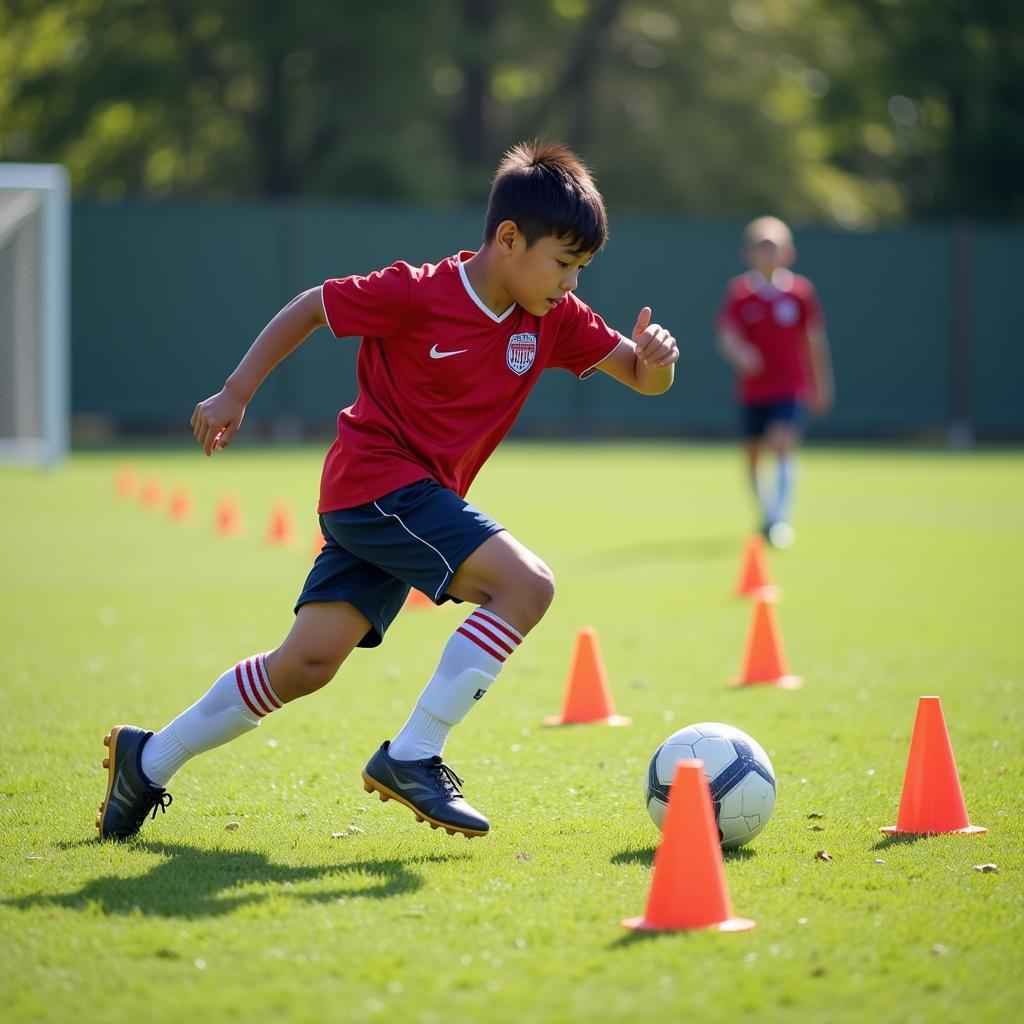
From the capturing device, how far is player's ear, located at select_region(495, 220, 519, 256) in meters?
4.60

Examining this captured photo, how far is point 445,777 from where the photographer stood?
4570 millimetres

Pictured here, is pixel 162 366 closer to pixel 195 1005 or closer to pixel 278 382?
pixel 278 382

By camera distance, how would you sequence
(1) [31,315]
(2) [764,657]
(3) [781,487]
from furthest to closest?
(1) [31,315] → (3) [781,487] → (2) [764,657]

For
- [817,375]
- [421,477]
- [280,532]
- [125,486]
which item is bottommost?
[125,486]

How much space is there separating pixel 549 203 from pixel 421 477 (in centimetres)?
87

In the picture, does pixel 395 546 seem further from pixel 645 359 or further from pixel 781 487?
pixel 781 487

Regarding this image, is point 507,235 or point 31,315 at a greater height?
point 507,235

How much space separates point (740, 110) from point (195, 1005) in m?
32.6

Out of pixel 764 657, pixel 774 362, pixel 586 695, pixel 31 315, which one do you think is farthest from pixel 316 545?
pixel 31 315

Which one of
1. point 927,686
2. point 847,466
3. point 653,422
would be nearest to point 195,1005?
point 927,686

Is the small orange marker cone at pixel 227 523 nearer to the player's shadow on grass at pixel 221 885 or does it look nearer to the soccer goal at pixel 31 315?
the soccer goal at pixel 31 315

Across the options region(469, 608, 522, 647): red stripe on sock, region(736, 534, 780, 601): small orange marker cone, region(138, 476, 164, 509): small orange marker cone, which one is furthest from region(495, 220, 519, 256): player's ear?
region(138, 476, 164, 509): small orange marker cone

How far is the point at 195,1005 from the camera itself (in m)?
3.31

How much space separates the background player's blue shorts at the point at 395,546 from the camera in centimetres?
452
